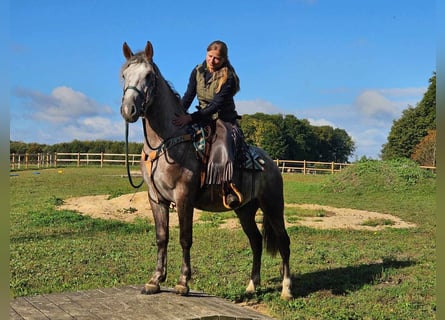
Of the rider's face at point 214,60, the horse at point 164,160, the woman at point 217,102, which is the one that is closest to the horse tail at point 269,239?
the horse at point 164,160

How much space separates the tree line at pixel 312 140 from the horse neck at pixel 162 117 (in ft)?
113

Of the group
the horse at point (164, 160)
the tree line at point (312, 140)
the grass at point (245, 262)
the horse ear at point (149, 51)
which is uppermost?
the tree line at point (312, 140)

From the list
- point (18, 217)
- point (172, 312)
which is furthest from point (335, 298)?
point (18, 217)

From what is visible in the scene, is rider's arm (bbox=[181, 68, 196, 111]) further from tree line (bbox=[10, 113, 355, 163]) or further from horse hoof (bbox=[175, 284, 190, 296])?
tree line (bbox=[10, 113, 355, 163])

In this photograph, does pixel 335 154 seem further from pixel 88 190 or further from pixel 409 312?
pixel 409 312

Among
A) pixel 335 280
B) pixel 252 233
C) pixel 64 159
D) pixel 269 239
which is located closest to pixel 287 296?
pixel 269 239

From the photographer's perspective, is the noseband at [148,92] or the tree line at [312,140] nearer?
the noseband at [148,92]

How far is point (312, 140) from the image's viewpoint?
74500 mm

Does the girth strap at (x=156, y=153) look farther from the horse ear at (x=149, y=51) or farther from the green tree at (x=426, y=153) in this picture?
the green tree at (x=426, y=153)

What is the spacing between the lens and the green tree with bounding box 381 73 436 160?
46.1 m

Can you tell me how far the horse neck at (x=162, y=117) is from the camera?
4633mm

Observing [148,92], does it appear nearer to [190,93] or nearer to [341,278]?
[190,93]

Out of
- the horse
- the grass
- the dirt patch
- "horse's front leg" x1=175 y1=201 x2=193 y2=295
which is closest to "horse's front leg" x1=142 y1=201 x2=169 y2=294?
the horse

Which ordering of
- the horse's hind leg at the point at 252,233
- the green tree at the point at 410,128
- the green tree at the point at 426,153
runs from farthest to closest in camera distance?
the green tree at the point at 410,128, the green tree at the point at 426,153, the horse's hind leg at the point at 252,233
